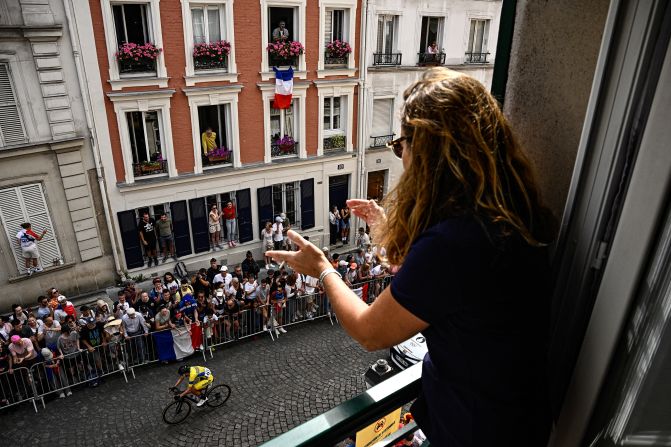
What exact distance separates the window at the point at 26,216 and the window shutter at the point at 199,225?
3.49 metres

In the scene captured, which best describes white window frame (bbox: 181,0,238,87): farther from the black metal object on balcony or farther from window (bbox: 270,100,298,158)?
window (bbox: 270,100,298,158)

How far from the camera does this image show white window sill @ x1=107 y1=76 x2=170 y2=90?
11.9m

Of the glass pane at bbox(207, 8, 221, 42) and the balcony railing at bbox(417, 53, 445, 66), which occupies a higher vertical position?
the glass pane at bbox(207, 8, 221, 42)

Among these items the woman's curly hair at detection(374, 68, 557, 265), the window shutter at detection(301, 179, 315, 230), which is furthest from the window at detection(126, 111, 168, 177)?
the woman's curly hair at detection(374, 68, 557, 265)

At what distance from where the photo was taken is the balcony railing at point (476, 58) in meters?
17.6

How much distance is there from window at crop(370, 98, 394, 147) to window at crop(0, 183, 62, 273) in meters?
10.0

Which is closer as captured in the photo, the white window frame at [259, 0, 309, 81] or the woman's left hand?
the woman's left hand

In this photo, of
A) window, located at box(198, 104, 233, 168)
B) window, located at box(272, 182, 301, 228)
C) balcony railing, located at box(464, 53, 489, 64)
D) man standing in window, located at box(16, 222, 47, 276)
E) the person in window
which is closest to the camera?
man standing in window, located at box(16, 222, 47, 276)

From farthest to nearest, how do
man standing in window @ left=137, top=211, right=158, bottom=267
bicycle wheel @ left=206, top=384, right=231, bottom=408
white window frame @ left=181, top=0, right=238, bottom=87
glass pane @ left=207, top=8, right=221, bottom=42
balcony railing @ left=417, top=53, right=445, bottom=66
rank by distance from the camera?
1. balcony railing @ left=417, top=53, right=445, bottom=66
2. man standing in window @ left=137, top=211, right=158, bottom=267
3. glass pane @ left=207, top=8, right=221, bottom=42
4. white window frame @ left=181, top=0, right=238, bottom=87
5. bicycle wheel @ left=206, top=384, right=231, bottom=408

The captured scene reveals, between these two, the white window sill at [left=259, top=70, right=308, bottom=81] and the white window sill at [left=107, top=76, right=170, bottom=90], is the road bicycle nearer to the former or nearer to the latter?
the white window sill at [left=107, top=76, right=170, bottom=90]

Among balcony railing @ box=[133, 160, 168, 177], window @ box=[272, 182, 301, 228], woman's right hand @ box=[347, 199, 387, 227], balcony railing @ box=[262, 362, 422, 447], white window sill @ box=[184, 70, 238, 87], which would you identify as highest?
woman's right hand @ box=[347, 199, 387, 227]

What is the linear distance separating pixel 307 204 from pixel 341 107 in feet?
11.1

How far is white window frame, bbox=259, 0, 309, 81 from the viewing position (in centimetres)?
1350

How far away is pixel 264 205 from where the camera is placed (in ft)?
48.9
